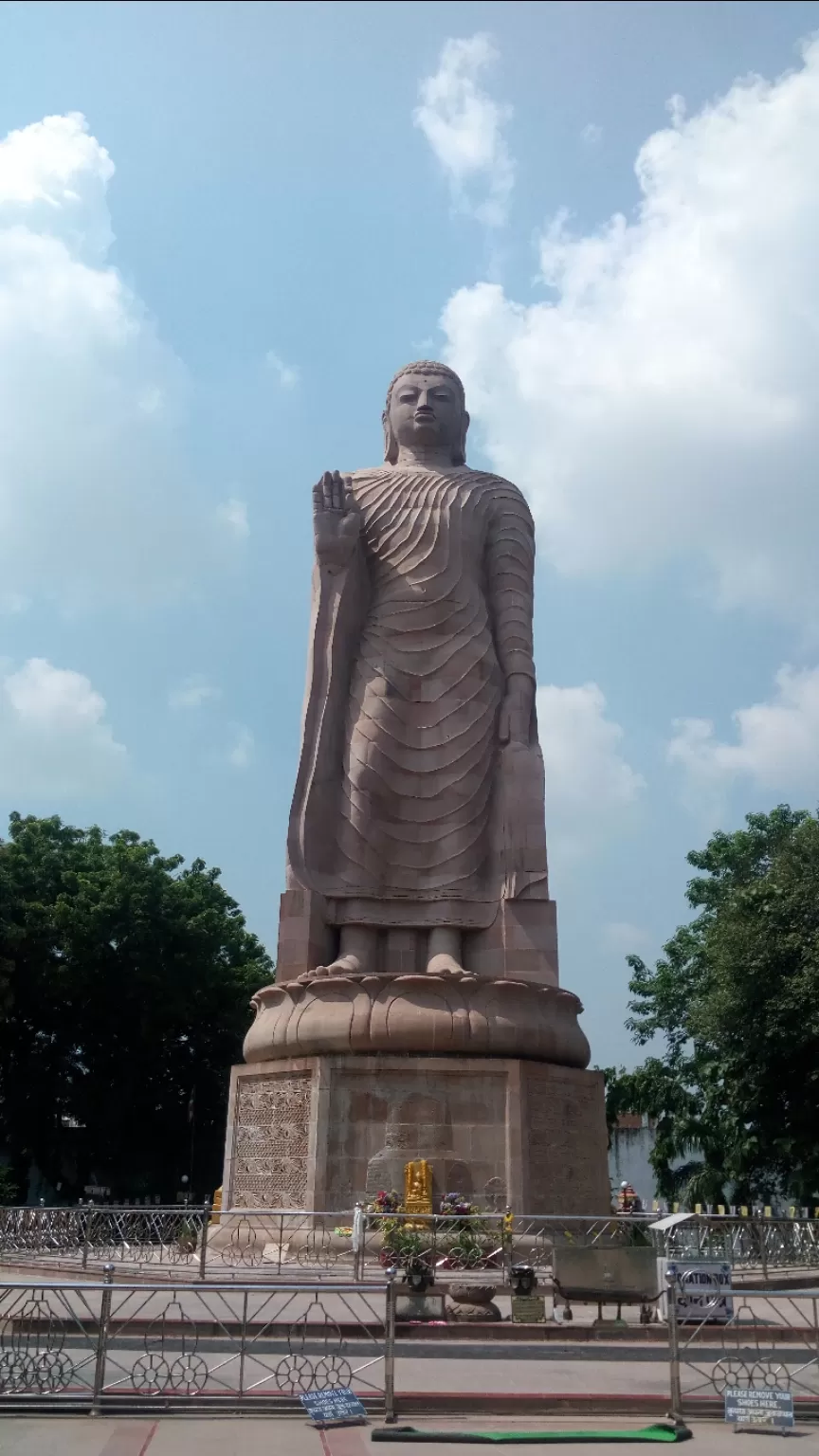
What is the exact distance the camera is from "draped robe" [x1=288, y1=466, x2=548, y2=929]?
13352 millimetres

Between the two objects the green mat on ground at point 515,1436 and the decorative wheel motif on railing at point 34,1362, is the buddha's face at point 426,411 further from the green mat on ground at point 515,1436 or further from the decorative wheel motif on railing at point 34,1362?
the green mat on ground at point 515,1436

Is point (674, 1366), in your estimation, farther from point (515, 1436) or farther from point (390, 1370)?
point (390, 1370)

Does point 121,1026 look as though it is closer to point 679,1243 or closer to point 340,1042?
point 340,1042

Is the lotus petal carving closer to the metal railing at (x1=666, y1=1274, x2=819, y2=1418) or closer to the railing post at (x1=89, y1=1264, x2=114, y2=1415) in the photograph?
the metal railing at (x1=666, y1=1274, x2=819, y2=1418)

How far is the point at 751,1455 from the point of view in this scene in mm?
4898

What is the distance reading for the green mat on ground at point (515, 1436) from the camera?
16.4 feet

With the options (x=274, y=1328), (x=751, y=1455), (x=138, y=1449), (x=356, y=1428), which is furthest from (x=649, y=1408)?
(x=138, y=1449)

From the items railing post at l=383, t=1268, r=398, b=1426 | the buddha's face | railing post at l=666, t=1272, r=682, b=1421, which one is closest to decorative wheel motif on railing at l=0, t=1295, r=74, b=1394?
railing post at l=383, t=1268, r=398, b=1426

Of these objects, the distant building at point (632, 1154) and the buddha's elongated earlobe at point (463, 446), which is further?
the distant building at point (632, 1154)

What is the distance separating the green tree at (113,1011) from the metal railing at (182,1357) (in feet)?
50.9

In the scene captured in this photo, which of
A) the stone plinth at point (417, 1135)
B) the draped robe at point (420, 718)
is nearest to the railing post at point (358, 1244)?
the stone plinth at point (417, 1135)

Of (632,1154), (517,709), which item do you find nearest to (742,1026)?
(517,709)

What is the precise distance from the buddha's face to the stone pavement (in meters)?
12.3

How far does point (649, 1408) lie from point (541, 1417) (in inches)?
21.3
